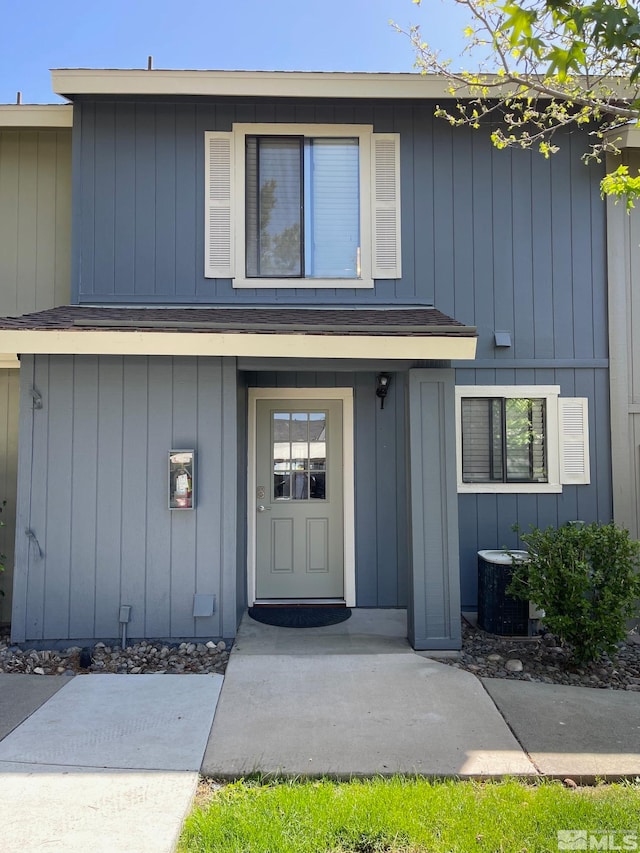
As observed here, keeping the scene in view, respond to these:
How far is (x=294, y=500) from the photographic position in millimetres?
5953

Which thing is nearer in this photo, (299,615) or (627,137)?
(299,615)

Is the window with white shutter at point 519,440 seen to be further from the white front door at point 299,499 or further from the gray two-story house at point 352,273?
the white front door at point 299,499

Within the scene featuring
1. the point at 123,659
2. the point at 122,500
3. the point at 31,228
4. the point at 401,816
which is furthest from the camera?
the point at 31,228

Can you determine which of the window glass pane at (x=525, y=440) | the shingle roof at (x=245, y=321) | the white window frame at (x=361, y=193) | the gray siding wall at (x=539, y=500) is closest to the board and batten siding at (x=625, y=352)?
the gray siding wall at (x=539, y=500)

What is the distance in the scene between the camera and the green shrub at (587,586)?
4156 millimetres

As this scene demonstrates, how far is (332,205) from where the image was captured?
19.1ft

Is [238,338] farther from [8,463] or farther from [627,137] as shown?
[627,137]

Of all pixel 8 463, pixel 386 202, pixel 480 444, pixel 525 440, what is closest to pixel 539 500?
pixel 525 440

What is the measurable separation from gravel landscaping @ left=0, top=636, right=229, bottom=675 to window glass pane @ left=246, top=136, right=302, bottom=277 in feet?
12.1

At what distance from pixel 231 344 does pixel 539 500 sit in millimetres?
3570

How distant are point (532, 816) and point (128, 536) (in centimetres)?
357

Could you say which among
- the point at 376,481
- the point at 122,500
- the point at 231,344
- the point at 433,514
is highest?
the point at 231,344

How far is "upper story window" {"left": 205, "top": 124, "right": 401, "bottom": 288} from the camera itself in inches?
223

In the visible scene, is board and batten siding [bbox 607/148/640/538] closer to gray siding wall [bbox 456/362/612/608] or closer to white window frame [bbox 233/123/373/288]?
gray siding wall [bbox 456/362/612/608]
